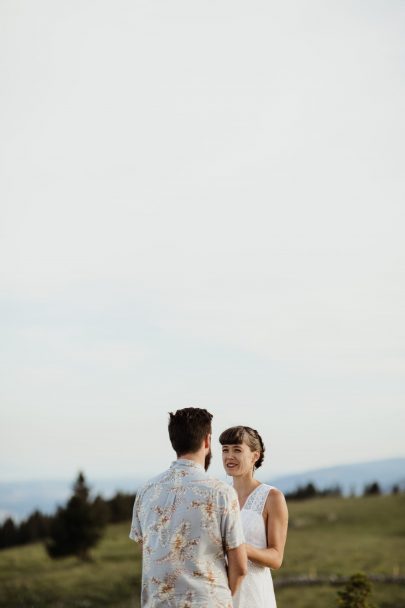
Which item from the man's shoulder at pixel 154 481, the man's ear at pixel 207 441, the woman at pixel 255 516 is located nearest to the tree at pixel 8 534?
the woman at pixel 255 516

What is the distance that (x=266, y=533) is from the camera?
22.1ft

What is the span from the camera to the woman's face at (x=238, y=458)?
6.73 metres

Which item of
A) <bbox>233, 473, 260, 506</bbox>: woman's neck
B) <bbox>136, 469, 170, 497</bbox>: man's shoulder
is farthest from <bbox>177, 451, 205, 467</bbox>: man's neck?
<bbox>233, 473, 260, 506</bbox>: woman's neck

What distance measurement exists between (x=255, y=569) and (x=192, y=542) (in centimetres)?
167

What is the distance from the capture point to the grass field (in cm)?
4294

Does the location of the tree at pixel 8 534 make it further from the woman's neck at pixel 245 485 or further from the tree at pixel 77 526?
the woman's neck at pixel 245 485

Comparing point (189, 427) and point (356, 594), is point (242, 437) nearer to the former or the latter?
point (189, 427)

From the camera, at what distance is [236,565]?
5.35m

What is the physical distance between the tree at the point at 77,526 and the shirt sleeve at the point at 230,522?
54184 millimetres

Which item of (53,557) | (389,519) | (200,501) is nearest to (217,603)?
(200,501)

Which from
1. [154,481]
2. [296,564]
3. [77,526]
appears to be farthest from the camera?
[77,526]

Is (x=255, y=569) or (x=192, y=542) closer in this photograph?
(x=192, y=542)

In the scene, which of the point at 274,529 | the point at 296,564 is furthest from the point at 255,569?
the point at 296,564

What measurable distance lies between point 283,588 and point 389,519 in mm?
22858
